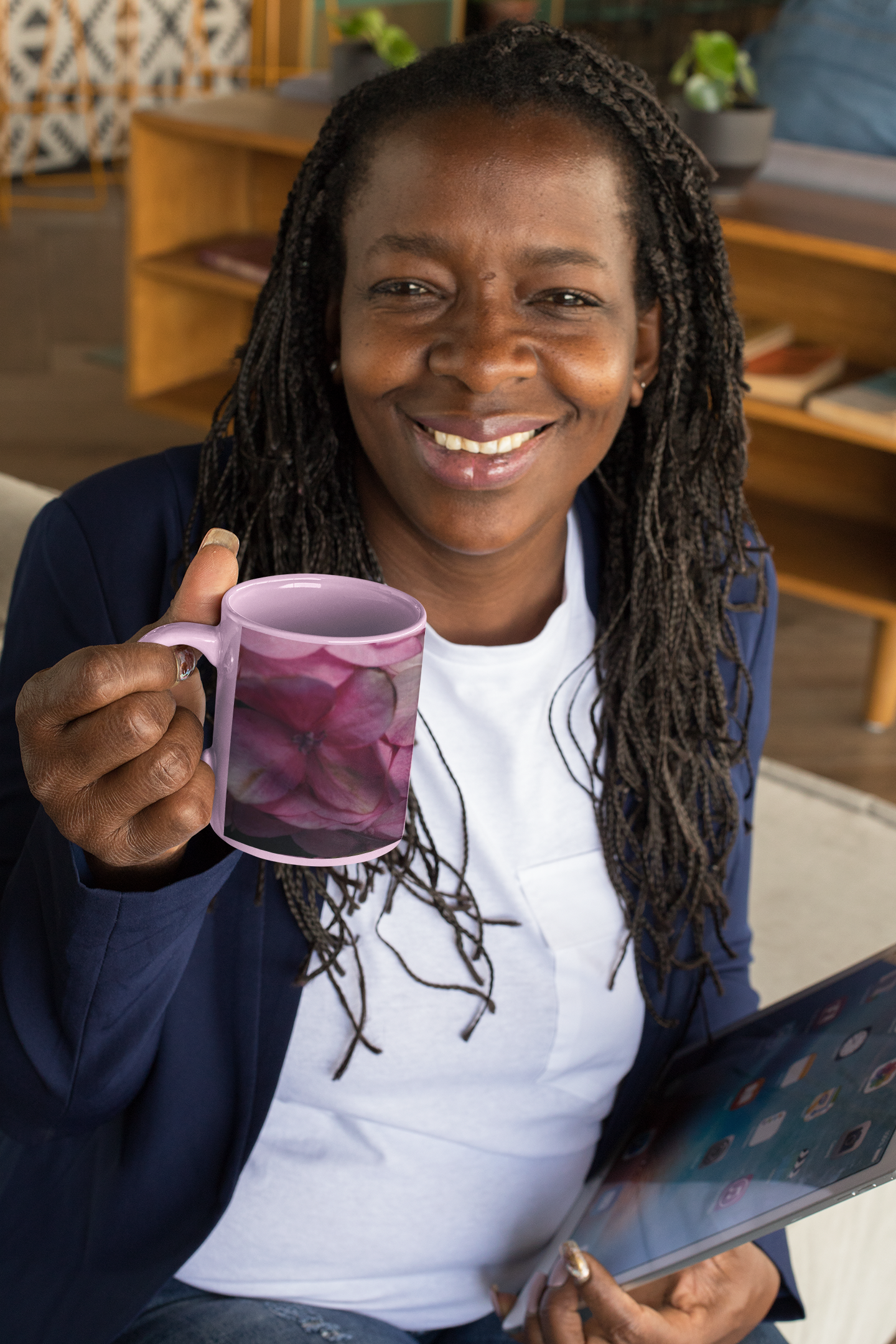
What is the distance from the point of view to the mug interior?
2.32 ft

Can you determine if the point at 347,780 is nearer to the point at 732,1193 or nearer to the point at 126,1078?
the point at 126,1078

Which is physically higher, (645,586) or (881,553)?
(645,586)

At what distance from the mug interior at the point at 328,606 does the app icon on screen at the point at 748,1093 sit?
51 centimetres

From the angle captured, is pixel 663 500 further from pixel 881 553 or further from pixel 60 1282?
pixel 881 553

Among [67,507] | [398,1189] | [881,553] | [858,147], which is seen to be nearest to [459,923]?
[398,1189]

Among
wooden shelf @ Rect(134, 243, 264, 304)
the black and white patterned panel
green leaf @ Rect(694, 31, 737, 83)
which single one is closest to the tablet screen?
green leaf @ Rect(694, 31, 737, 83)

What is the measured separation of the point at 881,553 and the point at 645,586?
6.32 feet

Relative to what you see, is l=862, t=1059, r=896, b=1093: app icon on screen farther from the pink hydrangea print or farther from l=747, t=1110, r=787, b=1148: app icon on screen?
the pink hydrangea print

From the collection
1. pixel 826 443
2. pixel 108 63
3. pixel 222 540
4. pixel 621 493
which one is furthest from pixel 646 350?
pixel 108 63

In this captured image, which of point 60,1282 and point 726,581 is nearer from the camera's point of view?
point 60,1282

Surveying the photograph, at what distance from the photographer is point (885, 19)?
3615 mm

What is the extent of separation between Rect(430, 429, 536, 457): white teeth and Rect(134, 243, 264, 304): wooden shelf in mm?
2288

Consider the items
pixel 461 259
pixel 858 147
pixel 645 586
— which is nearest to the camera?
pixel 461 259

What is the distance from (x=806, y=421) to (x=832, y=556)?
341 mm
